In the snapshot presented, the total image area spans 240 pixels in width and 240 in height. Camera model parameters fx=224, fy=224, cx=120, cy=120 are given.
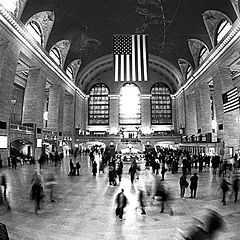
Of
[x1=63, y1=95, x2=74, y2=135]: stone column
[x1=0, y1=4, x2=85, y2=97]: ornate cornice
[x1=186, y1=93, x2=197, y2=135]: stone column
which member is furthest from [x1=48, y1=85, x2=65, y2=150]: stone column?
[x1=186, y1=93, x2=197, y2=135]: stone column

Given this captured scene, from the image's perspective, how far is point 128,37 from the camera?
54.1 feet

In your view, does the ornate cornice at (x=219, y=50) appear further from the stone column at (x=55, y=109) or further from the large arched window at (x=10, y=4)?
the stone column at (x=55, y=109)

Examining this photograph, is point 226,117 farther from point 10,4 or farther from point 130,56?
point 10,4

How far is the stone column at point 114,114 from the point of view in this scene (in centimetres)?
4334

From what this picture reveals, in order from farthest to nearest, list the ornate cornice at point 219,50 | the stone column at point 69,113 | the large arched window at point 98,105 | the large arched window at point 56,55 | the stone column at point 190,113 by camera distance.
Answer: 1. the large arched window at point 98,105
2. the stone column at point 69,113
3. the stone column at point 190,113
4. the large arched window at point 56,55
5. the ornate cornice at point 219,50

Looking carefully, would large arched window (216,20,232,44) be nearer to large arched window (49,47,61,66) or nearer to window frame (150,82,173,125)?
large arched window (49,47,61,66)

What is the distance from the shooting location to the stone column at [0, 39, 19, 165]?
17.1 metres

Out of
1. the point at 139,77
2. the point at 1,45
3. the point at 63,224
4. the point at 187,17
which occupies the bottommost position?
the point at 63,224

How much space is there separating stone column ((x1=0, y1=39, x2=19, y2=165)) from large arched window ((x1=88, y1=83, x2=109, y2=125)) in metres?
26.7

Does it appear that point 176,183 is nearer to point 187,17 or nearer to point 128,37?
point 128,37

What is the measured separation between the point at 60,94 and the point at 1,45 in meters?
12.8

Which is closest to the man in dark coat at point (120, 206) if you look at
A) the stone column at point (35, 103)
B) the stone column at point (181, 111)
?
the stone column at point (35, 103)

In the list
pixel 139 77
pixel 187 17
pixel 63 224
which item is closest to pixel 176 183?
pixel 63 224

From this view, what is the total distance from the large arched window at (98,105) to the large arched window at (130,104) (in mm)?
2992
